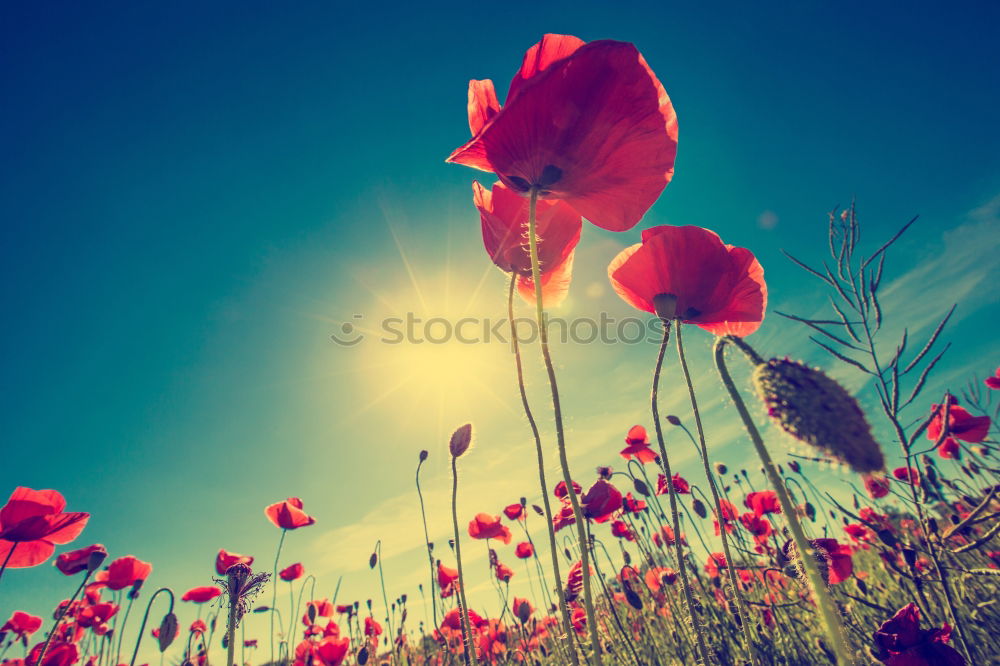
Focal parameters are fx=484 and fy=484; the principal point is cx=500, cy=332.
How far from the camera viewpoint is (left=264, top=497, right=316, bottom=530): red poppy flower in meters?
4.34

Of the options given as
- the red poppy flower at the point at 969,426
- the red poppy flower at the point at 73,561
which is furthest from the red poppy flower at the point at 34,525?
the red poppy flower at the point at 969,426

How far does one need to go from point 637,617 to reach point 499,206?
459cm

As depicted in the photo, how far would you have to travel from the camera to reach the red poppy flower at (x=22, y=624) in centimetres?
505

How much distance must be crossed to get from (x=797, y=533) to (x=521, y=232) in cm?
145

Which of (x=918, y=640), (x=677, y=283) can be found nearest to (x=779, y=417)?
(x=677, y=283)

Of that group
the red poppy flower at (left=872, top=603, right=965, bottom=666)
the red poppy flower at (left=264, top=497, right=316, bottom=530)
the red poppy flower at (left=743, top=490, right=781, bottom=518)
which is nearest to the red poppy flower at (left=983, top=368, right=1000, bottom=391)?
the red poppy flower at (left=743, top=490, right=781, bottom=518)

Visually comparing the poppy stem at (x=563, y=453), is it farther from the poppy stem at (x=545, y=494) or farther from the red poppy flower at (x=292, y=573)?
the red poppy flower at (x=292, y=573)

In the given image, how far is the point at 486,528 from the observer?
4.30 metres

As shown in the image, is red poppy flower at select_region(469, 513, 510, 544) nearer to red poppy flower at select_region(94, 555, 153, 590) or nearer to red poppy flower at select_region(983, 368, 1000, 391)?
red poppy flower at select_region(94, 555, 153, 590)

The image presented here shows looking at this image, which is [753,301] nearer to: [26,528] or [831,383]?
[831,383]

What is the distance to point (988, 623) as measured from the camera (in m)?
2.91

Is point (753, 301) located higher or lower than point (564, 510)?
higher

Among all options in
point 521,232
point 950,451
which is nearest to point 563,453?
point 521,232

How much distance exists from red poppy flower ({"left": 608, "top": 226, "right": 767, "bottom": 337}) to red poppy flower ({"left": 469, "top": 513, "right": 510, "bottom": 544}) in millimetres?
3049
